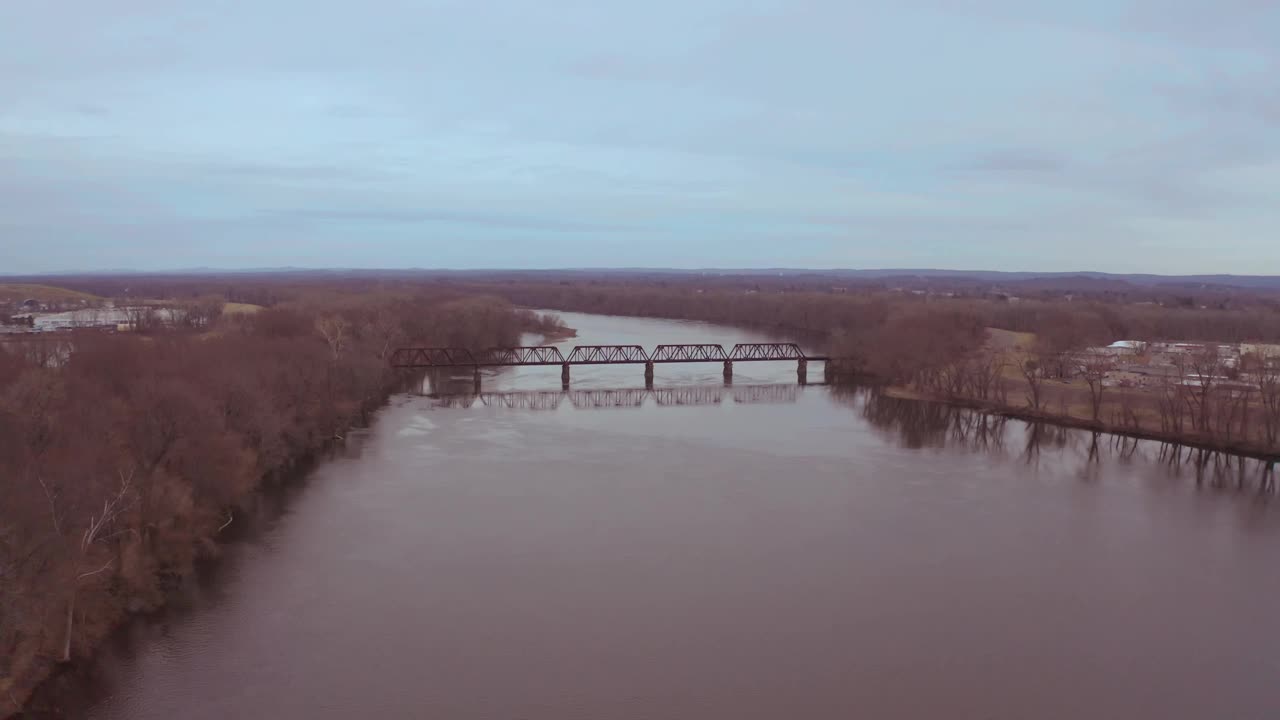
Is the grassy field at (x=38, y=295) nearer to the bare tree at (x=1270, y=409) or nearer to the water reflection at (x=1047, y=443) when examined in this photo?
the water reflection at (x=1047, y=443)

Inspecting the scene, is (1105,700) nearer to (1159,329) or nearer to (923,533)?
(923,533)

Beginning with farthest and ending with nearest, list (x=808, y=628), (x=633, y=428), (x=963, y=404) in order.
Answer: (x=963, y=404)
(x=633, y=428)
(x=808, y=628)

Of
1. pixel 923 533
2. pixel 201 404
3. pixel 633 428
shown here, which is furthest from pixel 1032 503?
pixel 201 404

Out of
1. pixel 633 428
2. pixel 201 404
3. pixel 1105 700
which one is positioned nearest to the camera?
pixel 1105 700

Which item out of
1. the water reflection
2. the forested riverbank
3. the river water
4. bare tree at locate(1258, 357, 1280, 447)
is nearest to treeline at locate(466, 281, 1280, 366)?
the forested riverbank

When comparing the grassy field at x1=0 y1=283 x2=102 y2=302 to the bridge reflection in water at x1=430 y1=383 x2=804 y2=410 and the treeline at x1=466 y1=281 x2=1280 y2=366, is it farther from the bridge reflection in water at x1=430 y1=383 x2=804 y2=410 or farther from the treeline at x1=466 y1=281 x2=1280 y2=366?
the treeline at x1=466 y1=281 x2=1280 y2=366

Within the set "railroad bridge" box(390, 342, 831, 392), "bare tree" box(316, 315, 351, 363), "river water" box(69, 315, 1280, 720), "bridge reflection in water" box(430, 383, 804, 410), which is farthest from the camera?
"railroad bridge" box(390, 342, 831, 392)

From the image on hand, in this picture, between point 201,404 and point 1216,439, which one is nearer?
point 201,404
